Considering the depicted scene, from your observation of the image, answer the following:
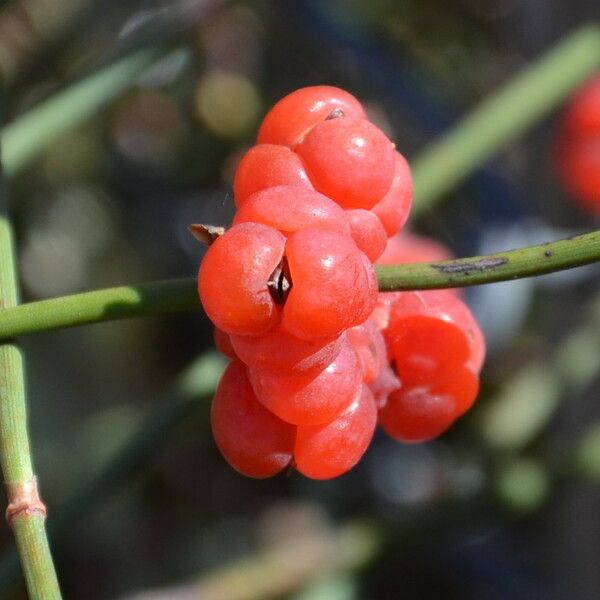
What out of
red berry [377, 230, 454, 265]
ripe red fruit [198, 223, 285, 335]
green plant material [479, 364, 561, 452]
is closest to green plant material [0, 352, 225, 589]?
red berry [377, 230, 454, 265]

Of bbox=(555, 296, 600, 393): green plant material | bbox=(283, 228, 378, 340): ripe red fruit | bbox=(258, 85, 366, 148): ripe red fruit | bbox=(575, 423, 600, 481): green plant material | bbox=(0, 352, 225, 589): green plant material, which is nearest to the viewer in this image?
bbox=(283, 228, 378, 340): ripe red fruit

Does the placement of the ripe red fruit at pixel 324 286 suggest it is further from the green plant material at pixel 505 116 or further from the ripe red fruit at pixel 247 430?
the green plant material at pixel 505 116

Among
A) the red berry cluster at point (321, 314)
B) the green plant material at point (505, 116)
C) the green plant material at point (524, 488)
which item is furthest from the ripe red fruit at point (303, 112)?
the green plant material at point (524, 488)

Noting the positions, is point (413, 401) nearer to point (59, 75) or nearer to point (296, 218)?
point (296, 218)

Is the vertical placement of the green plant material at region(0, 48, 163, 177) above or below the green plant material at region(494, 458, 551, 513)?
above

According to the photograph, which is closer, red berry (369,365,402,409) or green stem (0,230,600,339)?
green stem (0,230,600,339)

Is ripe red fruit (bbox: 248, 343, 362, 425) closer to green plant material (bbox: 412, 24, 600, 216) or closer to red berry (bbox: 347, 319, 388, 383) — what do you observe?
red berry (bbox: 347, 319, 388, 383)
